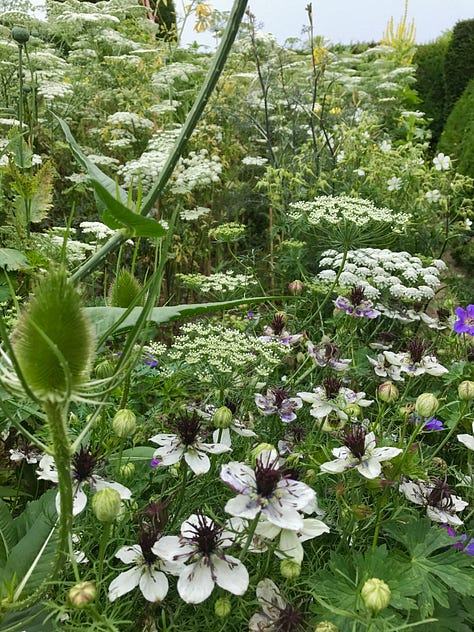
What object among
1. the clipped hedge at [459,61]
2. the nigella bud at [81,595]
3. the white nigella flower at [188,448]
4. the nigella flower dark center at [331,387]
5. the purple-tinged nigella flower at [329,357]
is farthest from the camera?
the clipped hedge at [459,61]

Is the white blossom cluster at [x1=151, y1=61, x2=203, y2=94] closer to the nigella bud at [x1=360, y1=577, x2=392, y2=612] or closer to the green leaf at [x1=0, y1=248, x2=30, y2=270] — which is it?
the green leaf at [x1=0, y1=248, x2=30, y2=270]

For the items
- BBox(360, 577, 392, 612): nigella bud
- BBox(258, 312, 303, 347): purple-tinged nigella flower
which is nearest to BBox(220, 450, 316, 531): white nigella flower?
BBox(360, 577, 392, 612): nigella bud

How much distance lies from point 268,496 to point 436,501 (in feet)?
1.80

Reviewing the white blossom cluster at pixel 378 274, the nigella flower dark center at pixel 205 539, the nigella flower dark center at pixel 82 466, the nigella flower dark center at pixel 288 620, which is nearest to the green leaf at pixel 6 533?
the nigella flower dark center at pixel 82 466

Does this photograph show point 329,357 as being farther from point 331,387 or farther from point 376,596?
point 376,596

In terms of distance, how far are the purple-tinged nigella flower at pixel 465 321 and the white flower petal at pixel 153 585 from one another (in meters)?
1.27

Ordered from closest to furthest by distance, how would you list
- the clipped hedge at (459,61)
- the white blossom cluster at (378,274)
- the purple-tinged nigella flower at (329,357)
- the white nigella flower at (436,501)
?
1. the white nigella flower at (436,501)
2. the purple-tinged nigella flower at (329,357)
3. the white blossom cluster at (378,274)
4. the clipped hedge at (459,61)

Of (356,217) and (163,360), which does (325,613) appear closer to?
(163,360)

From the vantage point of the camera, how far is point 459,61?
25.8 feet

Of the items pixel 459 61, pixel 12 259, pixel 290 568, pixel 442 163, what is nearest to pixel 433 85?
pixel 459 61

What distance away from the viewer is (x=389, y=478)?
3.73 ft

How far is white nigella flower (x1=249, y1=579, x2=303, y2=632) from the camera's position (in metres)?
0.89

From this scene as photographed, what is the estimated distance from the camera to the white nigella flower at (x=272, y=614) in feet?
2.92

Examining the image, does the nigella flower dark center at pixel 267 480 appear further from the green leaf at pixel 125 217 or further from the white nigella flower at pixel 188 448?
the green leaf at pixel 125 217
